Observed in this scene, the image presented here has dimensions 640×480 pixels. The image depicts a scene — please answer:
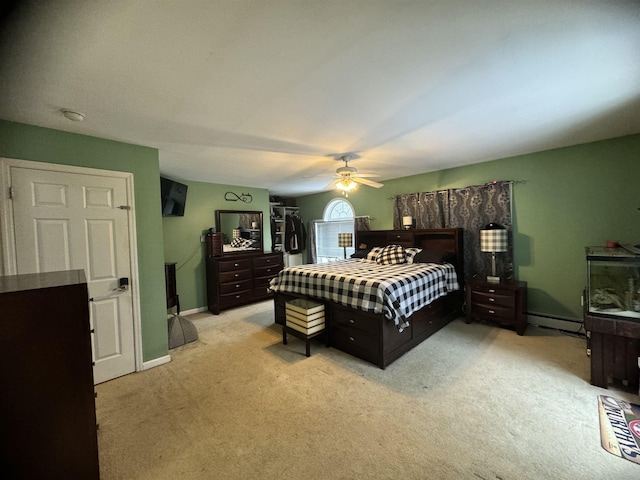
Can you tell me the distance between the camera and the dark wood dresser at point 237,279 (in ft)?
14.5

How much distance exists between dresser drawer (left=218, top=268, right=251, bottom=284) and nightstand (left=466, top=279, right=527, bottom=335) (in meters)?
3.73

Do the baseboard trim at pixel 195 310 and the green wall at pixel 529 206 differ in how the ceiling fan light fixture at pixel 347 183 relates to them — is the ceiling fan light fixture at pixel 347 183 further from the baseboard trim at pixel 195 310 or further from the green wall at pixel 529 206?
the baseboard trim at pixel 195 310

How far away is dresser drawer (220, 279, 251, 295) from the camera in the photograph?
445cm

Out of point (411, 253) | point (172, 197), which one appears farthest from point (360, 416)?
point (172, 197)

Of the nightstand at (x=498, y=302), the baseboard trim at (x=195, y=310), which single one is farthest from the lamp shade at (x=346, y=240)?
the baseboard trim at (x=195, y=310)

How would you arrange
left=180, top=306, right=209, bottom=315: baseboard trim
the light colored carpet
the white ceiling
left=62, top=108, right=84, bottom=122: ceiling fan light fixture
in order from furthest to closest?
1. left=180, top=306, right=209, bottom=315: baseboard trim
2. left=62, top=108, right=84, bottom=122: ceiling fan light fixture
3. the light colored carpet
4. the white ceiling

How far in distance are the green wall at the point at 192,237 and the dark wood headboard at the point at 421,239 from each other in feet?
9.53

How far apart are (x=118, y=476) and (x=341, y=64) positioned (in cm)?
276

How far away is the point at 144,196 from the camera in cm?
265

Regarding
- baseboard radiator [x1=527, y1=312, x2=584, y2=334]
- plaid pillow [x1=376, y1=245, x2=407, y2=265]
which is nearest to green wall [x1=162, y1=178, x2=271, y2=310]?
plaid pillow [x1=376, y1=245, x2=407, y2=265]

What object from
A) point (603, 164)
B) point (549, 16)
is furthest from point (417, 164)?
point (549, 16)

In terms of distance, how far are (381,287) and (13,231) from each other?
3.20 m

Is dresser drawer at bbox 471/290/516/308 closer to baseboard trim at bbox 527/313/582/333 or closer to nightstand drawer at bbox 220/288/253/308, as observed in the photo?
baseboard trim at bbox 527/313/582/333

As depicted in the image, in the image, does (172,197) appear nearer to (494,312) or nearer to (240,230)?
(240,230)
